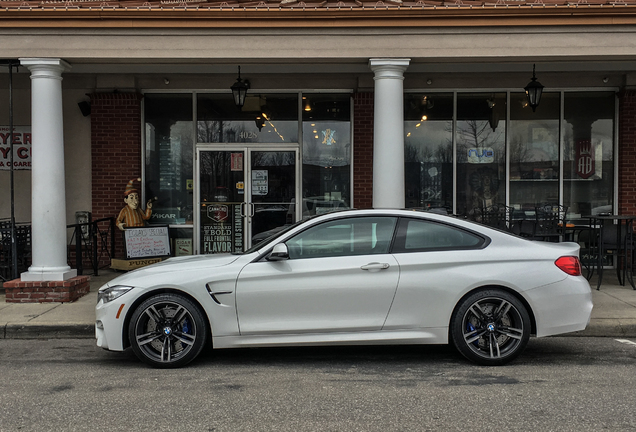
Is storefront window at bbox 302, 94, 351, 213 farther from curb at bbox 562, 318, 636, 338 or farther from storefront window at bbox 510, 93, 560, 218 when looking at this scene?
curb at bbox 562, 318, 636, 338

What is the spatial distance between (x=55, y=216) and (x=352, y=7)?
4.94 m

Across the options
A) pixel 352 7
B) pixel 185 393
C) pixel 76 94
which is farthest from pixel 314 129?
pixel 185 393

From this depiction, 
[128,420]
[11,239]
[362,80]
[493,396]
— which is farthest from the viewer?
[362,80]

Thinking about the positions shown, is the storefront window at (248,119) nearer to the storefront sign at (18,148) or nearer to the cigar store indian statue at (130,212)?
the cigar store indian statue at (130,212)

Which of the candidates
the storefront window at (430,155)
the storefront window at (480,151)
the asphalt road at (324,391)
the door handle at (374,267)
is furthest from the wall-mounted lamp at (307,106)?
the door handle at (374,267)

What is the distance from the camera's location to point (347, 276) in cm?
529

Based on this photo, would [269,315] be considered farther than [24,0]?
No

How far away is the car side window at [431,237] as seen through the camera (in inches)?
215

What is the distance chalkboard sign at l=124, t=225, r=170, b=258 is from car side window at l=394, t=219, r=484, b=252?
6.48 meters

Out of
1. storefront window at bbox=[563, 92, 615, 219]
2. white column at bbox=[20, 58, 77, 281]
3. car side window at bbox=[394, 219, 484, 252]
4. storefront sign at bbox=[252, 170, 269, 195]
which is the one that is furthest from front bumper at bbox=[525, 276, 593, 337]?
storefront sign at bbox=[252, 170, 269, 195]

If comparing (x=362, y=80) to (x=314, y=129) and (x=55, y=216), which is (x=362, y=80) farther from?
(x=55, y=216)

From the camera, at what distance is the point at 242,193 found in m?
11.2

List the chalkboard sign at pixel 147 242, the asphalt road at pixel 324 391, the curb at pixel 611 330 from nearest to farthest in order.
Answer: the asphalt road at pixel 324 391
the curb at pixel 611 330
the chalkboard sign at pixel 147 242

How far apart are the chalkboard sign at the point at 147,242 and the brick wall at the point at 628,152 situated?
27.5 ft
